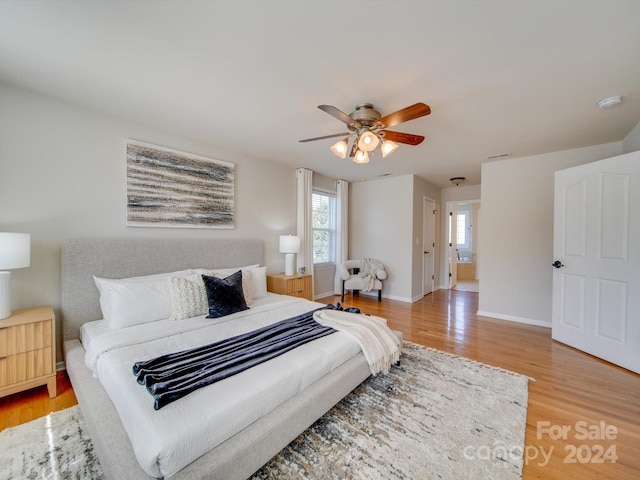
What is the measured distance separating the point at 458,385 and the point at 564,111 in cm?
273

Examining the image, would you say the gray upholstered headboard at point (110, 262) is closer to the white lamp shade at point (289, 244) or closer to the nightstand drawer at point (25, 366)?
the nightstand drawer at point (25, 366)

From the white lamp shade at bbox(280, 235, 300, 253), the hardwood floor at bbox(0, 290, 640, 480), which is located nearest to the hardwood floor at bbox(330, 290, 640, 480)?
the hardwood floor at bbox(0, 290, 640, 480)

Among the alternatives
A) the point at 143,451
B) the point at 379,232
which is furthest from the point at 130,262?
the point at 379,232

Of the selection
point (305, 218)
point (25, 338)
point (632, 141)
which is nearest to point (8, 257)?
point (25, 338)

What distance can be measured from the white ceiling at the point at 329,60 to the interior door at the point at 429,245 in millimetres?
2944

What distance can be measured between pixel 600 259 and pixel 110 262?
5114 millimetres

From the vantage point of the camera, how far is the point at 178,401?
4.23ft

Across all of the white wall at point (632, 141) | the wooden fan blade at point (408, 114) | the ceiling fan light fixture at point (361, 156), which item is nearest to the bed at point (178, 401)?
the ceiling fan light fixture at point (361, 156)

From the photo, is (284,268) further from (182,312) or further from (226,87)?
(226,87)

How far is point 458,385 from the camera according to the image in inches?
89.2

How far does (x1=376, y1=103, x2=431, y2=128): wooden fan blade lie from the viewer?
1.91m

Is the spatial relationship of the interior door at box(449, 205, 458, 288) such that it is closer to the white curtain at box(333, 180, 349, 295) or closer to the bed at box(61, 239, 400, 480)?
the white curtain at box(333, 180, 349, 295)

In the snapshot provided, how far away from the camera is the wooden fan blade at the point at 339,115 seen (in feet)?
6.20

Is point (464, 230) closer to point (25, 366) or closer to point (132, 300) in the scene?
point (132, 300)
